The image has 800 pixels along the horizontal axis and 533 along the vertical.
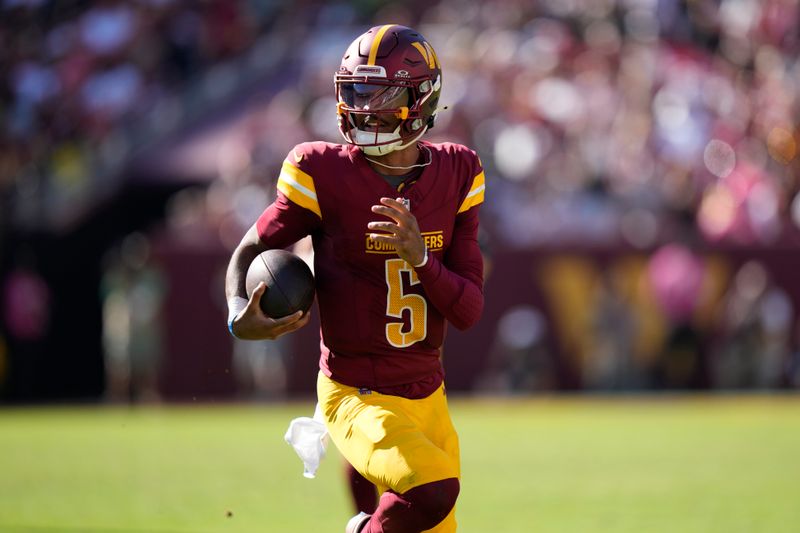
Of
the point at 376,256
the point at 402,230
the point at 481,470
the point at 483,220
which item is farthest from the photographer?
the point at 483,220

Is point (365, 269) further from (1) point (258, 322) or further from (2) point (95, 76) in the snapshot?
(2) point (95, 76)

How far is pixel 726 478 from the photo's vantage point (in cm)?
943

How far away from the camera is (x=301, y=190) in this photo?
203 inches

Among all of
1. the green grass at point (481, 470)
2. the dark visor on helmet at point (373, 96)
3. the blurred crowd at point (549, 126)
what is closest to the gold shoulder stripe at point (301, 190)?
the dark visor on helmet at point (373, 96)

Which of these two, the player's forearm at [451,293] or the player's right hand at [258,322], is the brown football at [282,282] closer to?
the player's right hand at [258,322]

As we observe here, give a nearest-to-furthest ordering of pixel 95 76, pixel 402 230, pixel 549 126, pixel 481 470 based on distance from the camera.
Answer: pixel 402 230 → pixel 481 470 → pixel 549 126 → pixel 95 76

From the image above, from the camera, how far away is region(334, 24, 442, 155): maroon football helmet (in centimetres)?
517

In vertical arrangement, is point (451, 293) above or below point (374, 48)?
below

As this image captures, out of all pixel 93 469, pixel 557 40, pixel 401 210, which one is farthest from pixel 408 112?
pixel 557 40

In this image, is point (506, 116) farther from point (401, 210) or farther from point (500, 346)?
point (401, 210)

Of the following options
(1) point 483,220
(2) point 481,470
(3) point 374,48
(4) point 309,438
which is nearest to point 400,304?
(4) point 309,438

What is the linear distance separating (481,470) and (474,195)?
5081 mm

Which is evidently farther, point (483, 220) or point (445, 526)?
point (483, 220)

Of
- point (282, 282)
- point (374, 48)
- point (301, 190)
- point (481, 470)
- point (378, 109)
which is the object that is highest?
point (374, 48)
